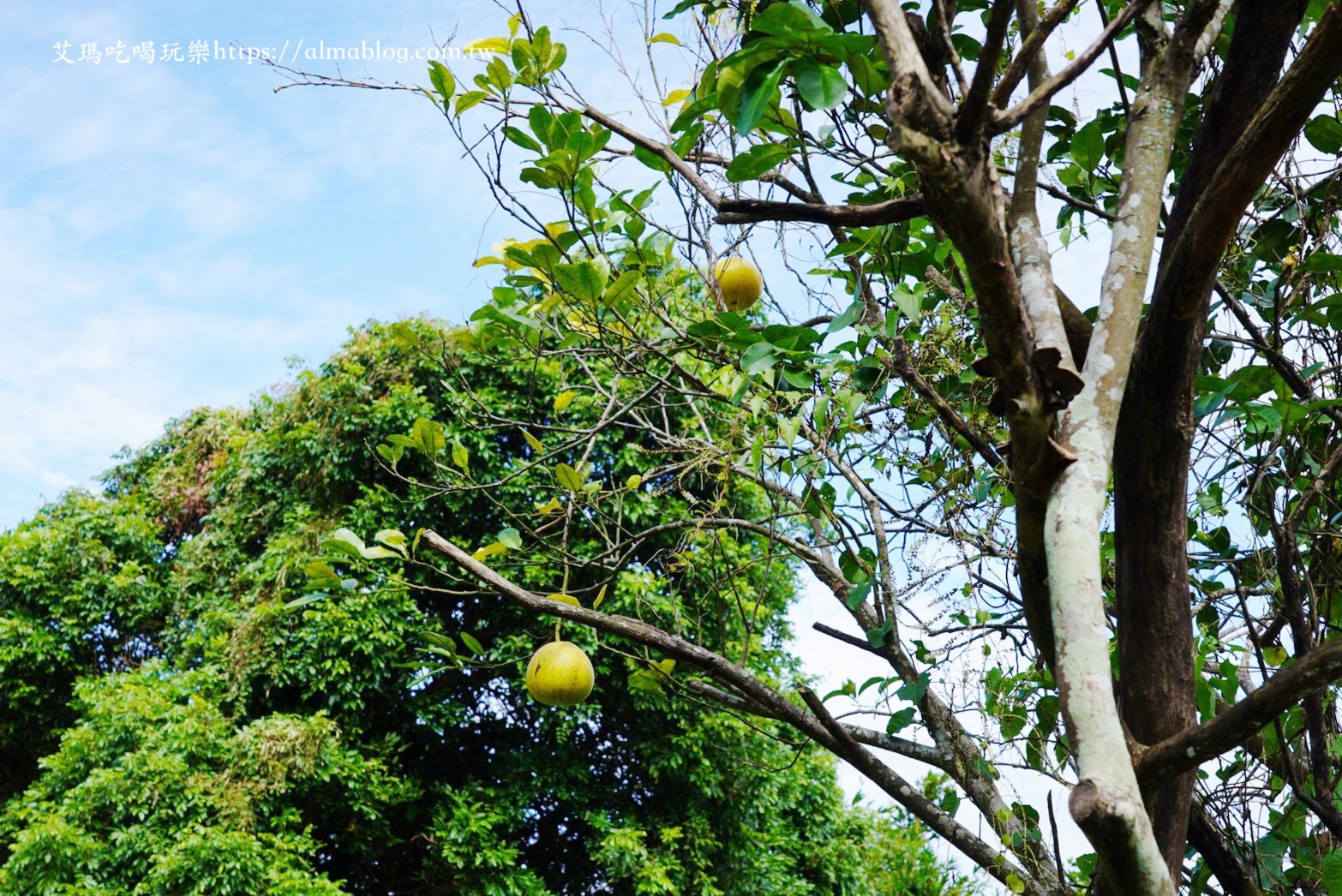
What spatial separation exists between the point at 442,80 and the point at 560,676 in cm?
104

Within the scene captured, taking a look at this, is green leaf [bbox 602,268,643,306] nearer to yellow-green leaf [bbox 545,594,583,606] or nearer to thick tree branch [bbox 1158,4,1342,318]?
yellow-green leaf [bbox 545,594,583,606]

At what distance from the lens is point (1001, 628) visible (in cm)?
199

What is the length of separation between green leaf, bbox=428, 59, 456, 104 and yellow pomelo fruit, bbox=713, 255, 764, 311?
598 mm

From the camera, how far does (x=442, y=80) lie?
172 centimetres

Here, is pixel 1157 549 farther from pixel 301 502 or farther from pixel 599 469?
pixel 301 502

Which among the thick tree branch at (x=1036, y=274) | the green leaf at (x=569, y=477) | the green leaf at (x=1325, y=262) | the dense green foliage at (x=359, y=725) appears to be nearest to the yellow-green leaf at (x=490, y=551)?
the green leaf at (x=569, y=477)

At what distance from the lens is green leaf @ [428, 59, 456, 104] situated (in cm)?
169

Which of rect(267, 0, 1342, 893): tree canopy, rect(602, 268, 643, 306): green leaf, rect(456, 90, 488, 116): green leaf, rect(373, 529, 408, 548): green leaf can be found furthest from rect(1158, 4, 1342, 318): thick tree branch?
rect(373, 529, 408, 548): green leaf

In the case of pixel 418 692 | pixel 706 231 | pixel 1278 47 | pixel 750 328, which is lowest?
pixel 750 328

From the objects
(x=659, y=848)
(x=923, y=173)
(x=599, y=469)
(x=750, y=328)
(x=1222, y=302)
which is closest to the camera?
(x=923, y=173)

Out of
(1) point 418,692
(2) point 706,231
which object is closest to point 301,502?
(1) point 418,692

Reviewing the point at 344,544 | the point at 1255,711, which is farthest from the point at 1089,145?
the point at 344,544

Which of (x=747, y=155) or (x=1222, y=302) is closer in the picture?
(x=747, y=155)

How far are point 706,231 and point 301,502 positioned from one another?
5.54m
